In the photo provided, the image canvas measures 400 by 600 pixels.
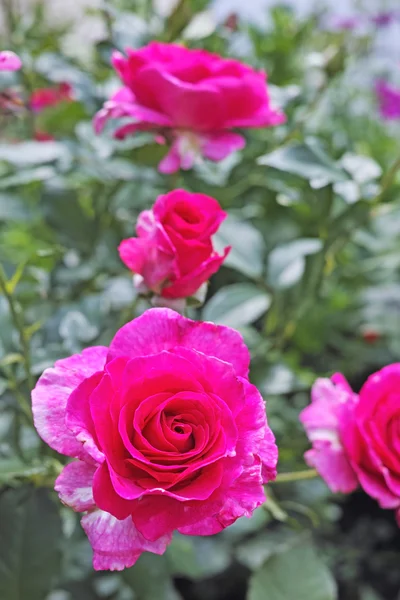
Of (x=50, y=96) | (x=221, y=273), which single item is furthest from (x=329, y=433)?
(x=50, y=96)

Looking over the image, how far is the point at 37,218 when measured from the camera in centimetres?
74

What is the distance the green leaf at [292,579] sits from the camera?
550 mm

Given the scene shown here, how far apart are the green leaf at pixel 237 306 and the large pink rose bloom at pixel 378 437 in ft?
0.51

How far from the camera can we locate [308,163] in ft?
1.65

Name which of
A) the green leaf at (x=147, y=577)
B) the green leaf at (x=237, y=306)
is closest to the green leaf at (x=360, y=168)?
the green leaf at (x=237, y=306)

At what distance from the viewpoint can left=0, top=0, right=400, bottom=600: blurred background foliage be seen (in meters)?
0.49

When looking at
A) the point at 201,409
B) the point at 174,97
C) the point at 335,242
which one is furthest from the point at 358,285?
the point at 201,409

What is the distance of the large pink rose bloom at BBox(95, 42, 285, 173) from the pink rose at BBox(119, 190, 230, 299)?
0.33 ft

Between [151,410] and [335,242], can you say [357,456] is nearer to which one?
[151,410]

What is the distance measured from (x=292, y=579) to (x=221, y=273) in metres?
0.32

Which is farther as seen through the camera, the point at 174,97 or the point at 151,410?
the point at 174,97

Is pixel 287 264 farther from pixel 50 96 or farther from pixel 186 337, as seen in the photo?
pixel 50 96

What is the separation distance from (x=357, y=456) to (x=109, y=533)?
16 cm

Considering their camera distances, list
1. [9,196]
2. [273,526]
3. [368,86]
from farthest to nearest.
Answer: [368,86], [273,526], [9,196]
